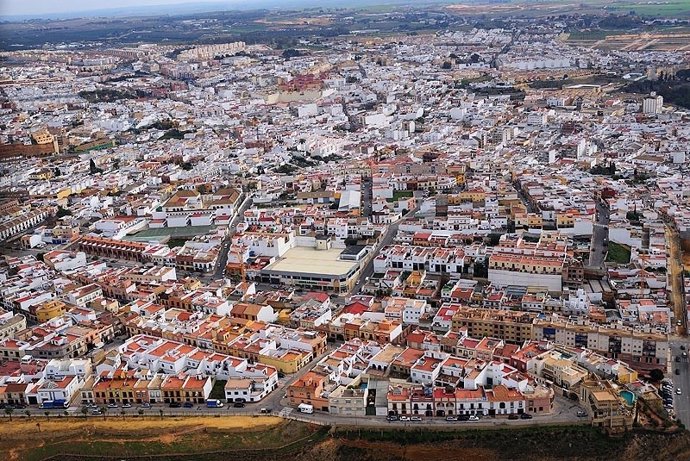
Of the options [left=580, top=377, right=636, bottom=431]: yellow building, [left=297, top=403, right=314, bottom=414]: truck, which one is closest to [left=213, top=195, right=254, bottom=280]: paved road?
[left=297, top=403, right=314, bottom=414]: truck

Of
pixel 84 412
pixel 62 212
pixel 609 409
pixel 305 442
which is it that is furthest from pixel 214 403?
pixel 62 212

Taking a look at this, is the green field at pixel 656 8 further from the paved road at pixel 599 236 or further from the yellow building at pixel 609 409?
the yellow building at pixel 609 409

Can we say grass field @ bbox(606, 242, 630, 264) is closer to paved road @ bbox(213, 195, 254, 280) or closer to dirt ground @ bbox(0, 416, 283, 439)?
paved road @ bbox(213, 195, 254, 280)

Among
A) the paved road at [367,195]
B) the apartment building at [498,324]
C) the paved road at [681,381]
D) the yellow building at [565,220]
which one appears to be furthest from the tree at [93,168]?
the paved road at [681,381]

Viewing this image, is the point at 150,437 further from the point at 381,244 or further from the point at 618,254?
the point at 618,254

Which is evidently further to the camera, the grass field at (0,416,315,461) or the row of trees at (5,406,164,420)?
the row of trees at (5,406,164,420)

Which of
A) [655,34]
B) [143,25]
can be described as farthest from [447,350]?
[143,25]

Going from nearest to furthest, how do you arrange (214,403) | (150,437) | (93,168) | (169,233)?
(150,437) → (214,403) → (169,233) → (93,168)
